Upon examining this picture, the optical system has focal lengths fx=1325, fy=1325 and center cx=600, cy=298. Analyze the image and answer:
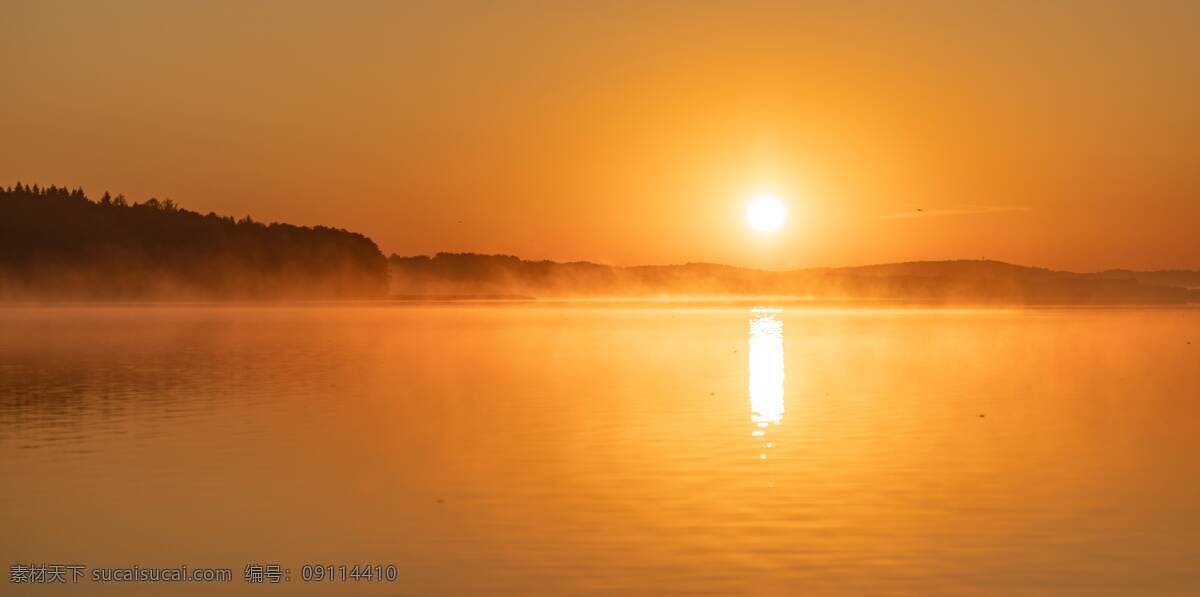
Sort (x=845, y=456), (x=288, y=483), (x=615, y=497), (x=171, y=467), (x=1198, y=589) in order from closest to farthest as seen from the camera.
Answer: (x=1198, y=589), (x=615, y=497), (x=288, y=483), (x=171, y=467), (x=845, y=456)

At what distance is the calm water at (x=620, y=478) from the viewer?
15.2 m

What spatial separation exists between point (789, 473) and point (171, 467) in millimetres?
10522

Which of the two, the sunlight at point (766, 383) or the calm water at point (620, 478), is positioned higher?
the sunlight at point (766, 383)

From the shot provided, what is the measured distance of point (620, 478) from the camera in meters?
21.6

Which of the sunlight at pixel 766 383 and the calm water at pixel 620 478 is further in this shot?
the sunlight at pixel 766 383

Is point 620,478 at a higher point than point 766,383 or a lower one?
lower

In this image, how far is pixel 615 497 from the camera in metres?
19.7

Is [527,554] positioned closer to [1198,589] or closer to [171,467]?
[1198,589]

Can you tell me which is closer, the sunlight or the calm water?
the calm water

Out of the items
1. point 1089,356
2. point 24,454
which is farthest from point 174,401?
point 1089,356

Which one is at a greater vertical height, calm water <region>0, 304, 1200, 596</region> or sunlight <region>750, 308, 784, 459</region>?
sunlight <region>750, 308, 784, 459</region>

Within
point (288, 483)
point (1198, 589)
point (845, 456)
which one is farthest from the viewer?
point (845, 456)

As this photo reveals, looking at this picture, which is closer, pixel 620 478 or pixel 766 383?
pixel 620 478

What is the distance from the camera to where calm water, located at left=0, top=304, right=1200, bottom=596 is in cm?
1523
